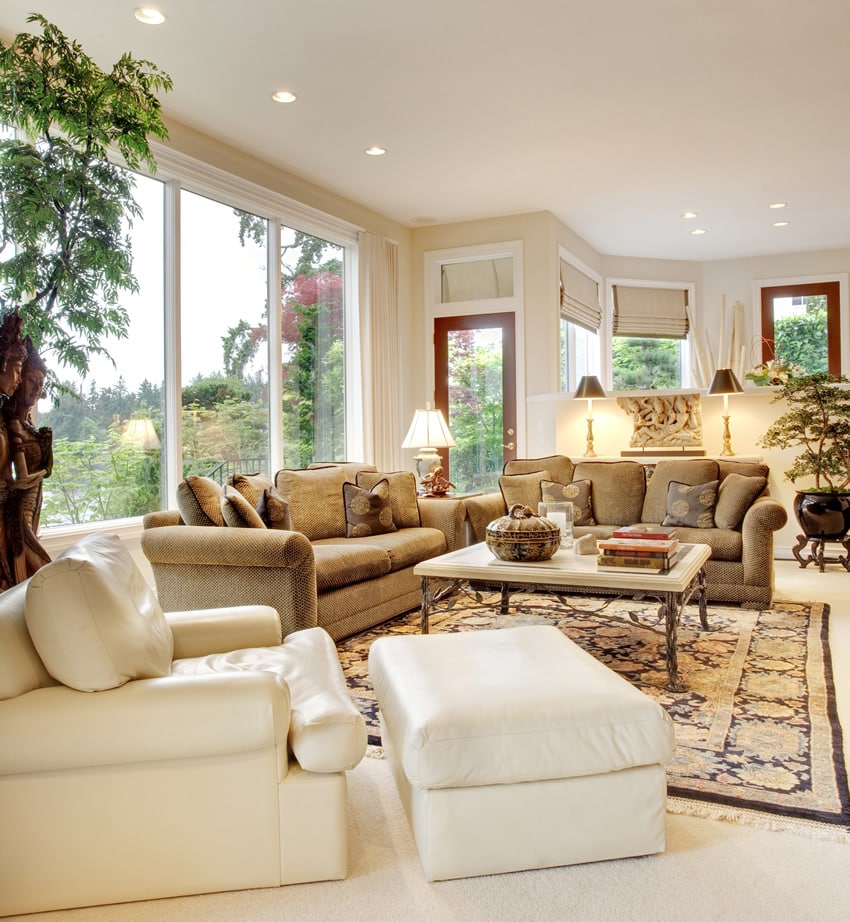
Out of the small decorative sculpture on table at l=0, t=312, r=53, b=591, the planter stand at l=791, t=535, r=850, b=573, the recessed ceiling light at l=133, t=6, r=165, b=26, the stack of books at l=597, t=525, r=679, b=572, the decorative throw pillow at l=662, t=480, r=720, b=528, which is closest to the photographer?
the small decorative sculpture on table at l=0, t=312, r=53, b=591

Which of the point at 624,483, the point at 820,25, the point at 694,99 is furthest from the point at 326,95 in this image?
the point at 624,483

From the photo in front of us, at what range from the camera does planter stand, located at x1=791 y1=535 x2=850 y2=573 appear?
574 cm

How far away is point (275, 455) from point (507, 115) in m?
2.62

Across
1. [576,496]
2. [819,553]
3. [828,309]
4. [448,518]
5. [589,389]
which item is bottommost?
[819,553]

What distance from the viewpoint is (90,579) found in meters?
1.78

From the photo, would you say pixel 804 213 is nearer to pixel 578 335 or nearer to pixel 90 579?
pixel 578 335

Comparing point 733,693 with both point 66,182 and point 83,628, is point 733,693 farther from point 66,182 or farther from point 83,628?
point 66,182

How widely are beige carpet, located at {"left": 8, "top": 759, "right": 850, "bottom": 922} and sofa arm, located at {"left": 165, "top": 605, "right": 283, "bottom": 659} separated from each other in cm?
72

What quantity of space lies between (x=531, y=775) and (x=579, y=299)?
6363 mm

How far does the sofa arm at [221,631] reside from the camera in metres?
2.41

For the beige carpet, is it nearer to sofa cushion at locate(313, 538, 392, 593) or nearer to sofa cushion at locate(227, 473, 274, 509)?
sofa cushion at locate(313, 538, 392, 593)

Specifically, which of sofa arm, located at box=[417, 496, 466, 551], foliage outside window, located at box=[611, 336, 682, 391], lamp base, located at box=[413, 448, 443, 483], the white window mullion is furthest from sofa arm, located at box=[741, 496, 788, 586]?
foliage outside window, located at box=[611, 336, 682, 391]

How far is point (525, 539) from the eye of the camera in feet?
11.4

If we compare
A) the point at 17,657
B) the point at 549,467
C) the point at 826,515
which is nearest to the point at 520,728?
the point at 17,657
